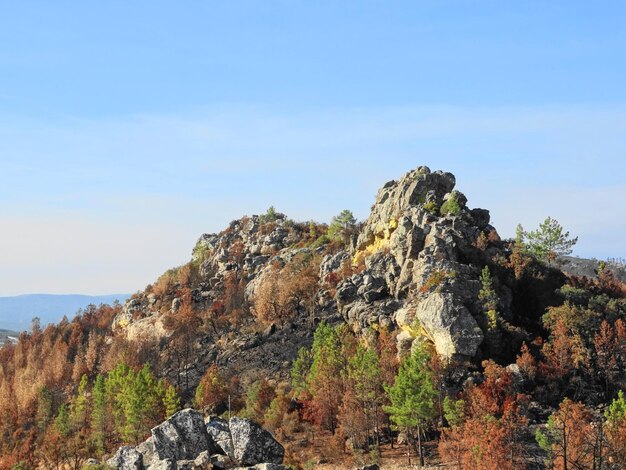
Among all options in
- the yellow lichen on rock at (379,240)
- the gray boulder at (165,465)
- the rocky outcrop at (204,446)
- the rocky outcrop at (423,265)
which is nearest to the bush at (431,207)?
the rocky outcrop at (423,265)

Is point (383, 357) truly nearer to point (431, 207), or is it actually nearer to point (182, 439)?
point (431, 207)

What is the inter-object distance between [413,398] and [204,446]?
24390 mm

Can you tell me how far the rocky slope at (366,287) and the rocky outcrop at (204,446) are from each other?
117ft

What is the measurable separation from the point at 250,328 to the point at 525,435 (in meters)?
67.6

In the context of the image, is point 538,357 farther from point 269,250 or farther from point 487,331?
point 269,250

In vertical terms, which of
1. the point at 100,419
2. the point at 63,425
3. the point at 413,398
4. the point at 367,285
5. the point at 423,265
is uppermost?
the point at 423,265

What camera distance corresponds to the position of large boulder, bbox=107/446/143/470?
46469 mm

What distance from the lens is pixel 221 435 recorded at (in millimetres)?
47656

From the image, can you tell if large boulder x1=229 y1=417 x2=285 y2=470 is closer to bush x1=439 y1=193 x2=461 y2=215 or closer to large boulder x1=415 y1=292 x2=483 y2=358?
large boulder x1=415 y1=292 x2=483 y2=358

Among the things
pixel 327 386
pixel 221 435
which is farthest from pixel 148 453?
pixel 327 386

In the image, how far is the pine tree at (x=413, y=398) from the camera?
6297cm

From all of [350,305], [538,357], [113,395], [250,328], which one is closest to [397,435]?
[538,357]

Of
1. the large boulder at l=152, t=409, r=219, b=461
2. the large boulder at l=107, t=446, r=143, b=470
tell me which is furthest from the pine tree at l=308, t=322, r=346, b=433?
the large boulder at l=107, t=446, r=143, b=470

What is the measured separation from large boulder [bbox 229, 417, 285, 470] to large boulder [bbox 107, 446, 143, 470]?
745 cm
